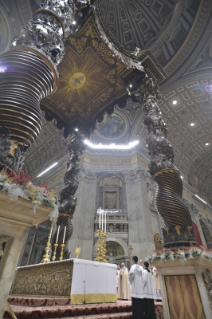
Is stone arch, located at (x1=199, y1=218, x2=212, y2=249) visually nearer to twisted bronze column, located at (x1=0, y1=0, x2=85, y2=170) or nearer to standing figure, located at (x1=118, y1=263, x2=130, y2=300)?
standing figure, located at (x1=118, y1=263, x2=130, y2=300)

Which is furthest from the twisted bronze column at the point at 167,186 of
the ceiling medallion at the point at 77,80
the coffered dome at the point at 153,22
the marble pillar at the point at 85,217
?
the coffered dome at the point at 153,22

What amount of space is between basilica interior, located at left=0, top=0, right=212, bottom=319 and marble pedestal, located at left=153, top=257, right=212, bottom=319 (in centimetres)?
5

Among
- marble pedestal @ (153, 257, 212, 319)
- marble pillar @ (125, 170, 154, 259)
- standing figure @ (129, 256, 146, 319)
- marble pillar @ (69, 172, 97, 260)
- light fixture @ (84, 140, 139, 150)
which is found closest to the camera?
marble pedestal @ (153, 257, 212, 319)

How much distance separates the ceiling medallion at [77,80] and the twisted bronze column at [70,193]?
1543 millimetres

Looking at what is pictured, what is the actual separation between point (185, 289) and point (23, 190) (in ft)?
8.19

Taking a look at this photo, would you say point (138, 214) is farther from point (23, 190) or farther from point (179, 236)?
point (23, 190)

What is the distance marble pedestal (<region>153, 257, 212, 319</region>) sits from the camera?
2.34 meters

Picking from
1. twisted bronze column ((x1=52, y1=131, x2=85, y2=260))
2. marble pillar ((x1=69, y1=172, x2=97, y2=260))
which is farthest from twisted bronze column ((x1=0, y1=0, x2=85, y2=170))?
marble pillar ((x1=69, y1=172, x2=97, y2=260))

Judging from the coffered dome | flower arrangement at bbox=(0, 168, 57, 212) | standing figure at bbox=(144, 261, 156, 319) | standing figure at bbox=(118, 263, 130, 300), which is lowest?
standing figure at bbox=(144, 261, 156, 319)

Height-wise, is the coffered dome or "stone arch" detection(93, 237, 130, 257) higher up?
the coffered dome

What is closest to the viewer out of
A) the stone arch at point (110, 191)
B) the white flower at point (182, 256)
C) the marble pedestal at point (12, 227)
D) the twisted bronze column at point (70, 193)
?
the marble pedestal at point (12, 227)

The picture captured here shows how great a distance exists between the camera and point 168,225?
3.00 m

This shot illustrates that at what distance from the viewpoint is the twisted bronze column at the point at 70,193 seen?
4.98 m

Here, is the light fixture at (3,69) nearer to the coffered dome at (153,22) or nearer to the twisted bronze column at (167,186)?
the twisted bronze column at (167,186)
